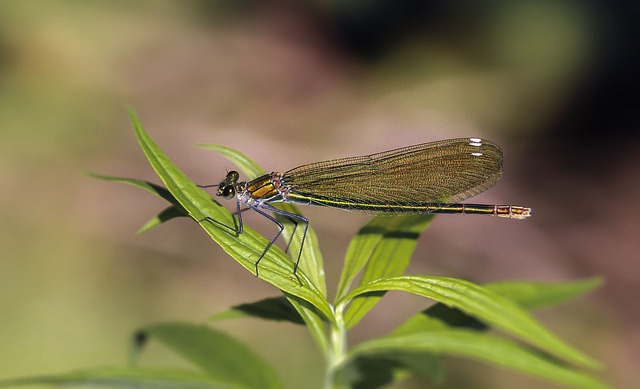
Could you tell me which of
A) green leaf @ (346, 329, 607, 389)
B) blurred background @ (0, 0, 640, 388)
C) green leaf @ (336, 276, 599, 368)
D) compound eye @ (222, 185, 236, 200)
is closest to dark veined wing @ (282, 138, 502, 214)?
compound eye @ (222, 185, 236, 200)

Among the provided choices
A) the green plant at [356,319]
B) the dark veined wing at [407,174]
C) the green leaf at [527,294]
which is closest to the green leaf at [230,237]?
the green plant at [356,319]

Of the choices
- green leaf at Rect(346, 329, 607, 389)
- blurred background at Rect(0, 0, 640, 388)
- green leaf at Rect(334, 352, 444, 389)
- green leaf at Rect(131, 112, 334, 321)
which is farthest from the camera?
blurred background at Rect(0, 0, 640, 388)

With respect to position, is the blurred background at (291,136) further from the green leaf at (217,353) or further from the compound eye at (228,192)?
the green leaf at (217,353)

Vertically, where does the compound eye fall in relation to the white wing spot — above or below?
below

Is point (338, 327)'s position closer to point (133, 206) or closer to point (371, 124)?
point (133, 206)

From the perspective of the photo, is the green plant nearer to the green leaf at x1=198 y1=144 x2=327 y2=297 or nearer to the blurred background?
the green leaf at x1=198 y1=144 x2=327 y2=297

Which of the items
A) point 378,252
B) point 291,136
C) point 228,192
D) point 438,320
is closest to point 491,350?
point 438,320
